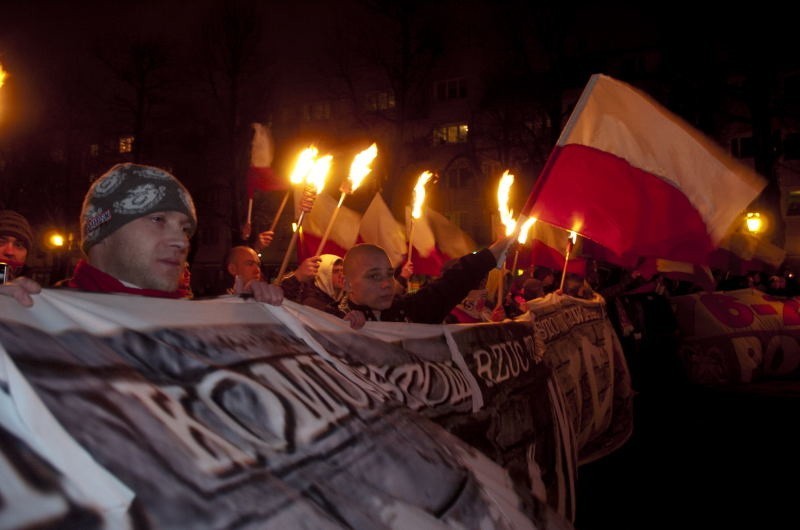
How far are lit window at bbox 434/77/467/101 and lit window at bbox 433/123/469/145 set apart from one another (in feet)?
5.92

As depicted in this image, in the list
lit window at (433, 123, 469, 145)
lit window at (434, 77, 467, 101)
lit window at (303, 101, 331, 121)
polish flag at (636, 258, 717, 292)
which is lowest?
polish flag at (636, 258, 717, 292)

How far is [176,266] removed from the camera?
256 centimetres

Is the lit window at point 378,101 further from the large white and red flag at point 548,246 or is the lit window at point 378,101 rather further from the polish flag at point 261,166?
the polish flag at point 261,166

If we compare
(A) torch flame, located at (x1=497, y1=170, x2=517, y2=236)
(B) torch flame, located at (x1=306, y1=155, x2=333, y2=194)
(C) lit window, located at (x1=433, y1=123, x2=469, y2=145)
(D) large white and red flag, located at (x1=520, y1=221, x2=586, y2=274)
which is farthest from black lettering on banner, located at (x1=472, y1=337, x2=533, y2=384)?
(C) lit window, located at (x1=433, y1=123, x2=469, y2=145)

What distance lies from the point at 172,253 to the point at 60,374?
3.40ft

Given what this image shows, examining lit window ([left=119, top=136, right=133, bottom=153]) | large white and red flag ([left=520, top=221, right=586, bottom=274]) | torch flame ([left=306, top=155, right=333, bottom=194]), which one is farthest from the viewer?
lit window ([left=119, top=136, right=133, bottom=153])

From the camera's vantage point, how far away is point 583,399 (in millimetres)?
5484

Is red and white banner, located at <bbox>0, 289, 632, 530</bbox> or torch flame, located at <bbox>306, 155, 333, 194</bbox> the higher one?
torch flame, located at <bbox>306, 155, 333, 194</bbox>

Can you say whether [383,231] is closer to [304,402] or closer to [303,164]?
[303,164]

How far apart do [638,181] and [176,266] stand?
3287 millimetres

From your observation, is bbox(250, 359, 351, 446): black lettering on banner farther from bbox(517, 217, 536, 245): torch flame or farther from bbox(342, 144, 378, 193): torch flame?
bbox(342, 144, 378, 193): torch flame

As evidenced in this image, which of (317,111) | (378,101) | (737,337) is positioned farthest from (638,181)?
(317,111)

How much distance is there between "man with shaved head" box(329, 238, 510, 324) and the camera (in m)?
4.26

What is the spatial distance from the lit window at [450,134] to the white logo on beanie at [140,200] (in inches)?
1482
